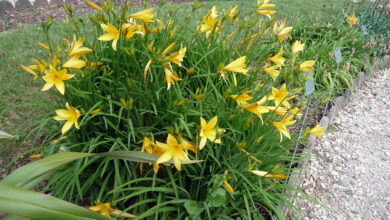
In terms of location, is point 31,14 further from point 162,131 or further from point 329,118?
point 329,118

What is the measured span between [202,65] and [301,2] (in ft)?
15.8

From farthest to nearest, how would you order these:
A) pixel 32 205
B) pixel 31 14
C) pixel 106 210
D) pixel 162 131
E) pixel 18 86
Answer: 1. pixel 31 14
2. pixel 18 86
3. pixel 162 131
4. pixel 106 210
5. pixel 32 205

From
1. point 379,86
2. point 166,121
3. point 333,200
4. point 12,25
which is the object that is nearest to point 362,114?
point 379,86

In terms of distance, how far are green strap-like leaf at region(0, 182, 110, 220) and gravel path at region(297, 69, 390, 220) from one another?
5.06 ft

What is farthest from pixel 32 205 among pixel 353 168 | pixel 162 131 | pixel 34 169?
pixel 353 168

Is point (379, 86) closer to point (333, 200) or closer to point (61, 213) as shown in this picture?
point (333, 200)

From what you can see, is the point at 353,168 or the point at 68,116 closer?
the point at 68,116

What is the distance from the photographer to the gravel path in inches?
82.0

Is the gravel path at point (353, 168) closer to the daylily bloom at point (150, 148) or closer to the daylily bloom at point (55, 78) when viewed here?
the daylily bloom at point (150, 148)

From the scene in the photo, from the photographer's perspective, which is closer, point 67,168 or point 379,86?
point 67,168

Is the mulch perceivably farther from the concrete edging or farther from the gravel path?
the gravel path

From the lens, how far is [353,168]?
2455 millimetres

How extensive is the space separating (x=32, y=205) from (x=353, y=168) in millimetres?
2356

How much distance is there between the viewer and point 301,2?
597 cm
